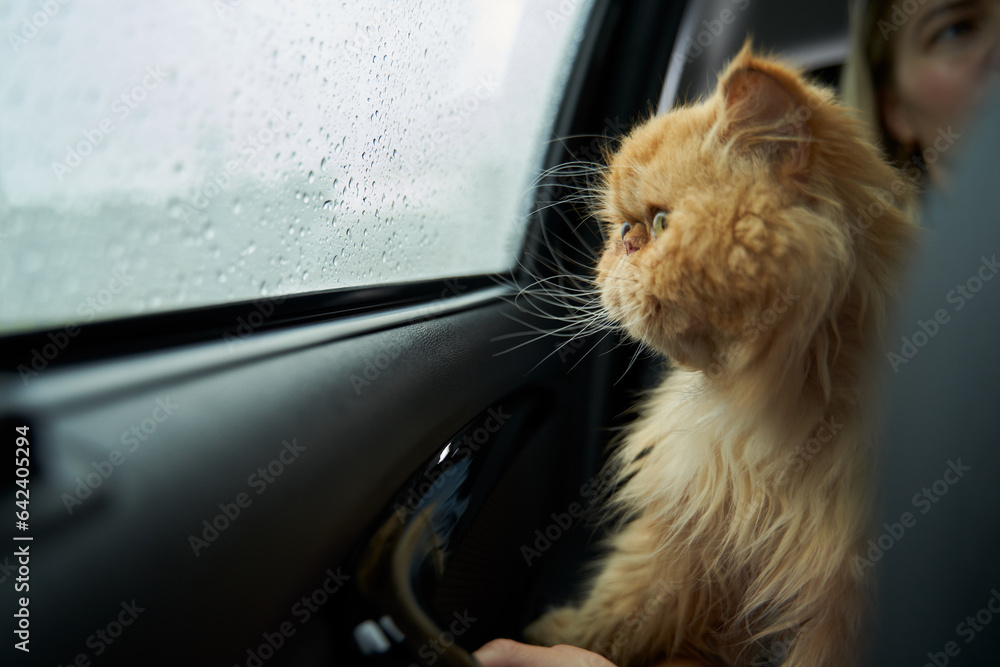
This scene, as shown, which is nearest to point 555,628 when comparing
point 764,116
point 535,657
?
point 535,657

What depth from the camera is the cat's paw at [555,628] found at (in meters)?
0.99

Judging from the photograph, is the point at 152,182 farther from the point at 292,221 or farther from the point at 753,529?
the point at 753,529

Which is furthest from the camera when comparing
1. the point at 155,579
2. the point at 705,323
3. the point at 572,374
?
the point at 572,374

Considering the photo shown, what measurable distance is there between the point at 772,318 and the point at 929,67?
74 cm

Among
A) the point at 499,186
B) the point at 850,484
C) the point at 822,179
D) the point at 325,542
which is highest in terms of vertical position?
the point at 822,179

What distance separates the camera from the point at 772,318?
674 millimetres

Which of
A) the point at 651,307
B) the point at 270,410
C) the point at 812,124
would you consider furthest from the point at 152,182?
the point at 812,124

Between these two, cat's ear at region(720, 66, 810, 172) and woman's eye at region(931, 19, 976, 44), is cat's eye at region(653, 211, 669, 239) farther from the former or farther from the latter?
woman's eye at region(931, 19, 976, 44)

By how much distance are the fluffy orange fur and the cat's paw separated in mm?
259

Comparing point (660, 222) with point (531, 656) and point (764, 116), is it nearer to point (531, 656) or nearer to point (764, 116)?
point (764, 116)

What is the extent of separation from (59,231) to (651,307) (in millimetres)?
788

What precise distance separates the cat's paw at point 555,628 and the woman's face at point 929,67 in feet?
3.10

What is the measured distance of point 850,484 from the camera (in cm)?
68

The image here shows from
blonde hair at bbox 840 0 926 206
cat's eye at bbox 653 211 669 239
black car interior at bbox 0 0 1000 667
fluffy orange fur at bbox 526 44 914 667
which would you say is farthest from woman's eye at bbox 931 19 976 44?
cat's eye at bbox 653 211 669 239
